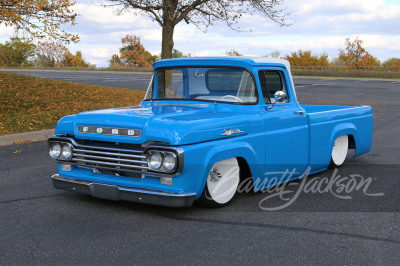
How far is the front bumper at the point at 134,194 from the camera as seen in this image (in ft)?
15.0

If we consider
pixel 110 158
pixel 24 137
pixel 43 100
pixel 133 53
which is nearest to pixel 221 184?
pixel 110 158

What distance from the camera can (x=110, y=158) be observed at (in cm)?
484

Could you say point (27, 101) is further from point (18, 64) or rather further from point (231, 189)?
point (18, 64)

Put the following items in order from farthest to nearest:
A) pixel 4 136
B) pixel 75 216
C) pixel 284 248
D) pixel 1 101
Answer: pixel 1 101
pixel 4 136
pixel 75 216
pixel 284 248

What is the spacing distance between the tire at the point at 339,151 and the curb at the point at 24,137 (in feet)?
21.2

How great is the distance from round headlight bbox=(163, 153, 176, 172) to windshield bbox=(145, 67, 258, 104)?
4.50 ft

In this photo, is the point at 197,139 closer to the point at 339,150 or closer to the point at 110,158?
the point at 110,158

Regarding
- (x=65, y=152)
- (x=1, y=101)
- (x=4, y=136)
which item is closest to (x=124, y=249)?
(x=65, y=152)

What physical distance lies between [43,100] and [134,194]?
12.7 metres

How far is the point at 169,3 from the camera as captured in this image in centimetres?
1662

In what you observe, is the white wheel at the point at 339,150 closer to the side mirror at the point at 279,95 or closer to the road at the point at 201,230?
the road at the point at 201,230

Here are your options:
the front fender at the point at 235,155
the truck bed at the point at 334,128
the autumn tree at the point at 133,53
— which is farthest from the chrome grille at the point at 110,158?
the autumn tree at the point at 133,53

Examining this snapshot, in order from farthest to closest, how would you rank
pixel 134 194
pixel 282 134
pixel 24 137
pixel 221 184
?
1. pixel 24 137
2. pixel 282 134
3. pixel 221 184
4. pixel 134 194

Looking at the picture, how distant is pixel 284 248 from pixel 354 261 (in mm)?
563
